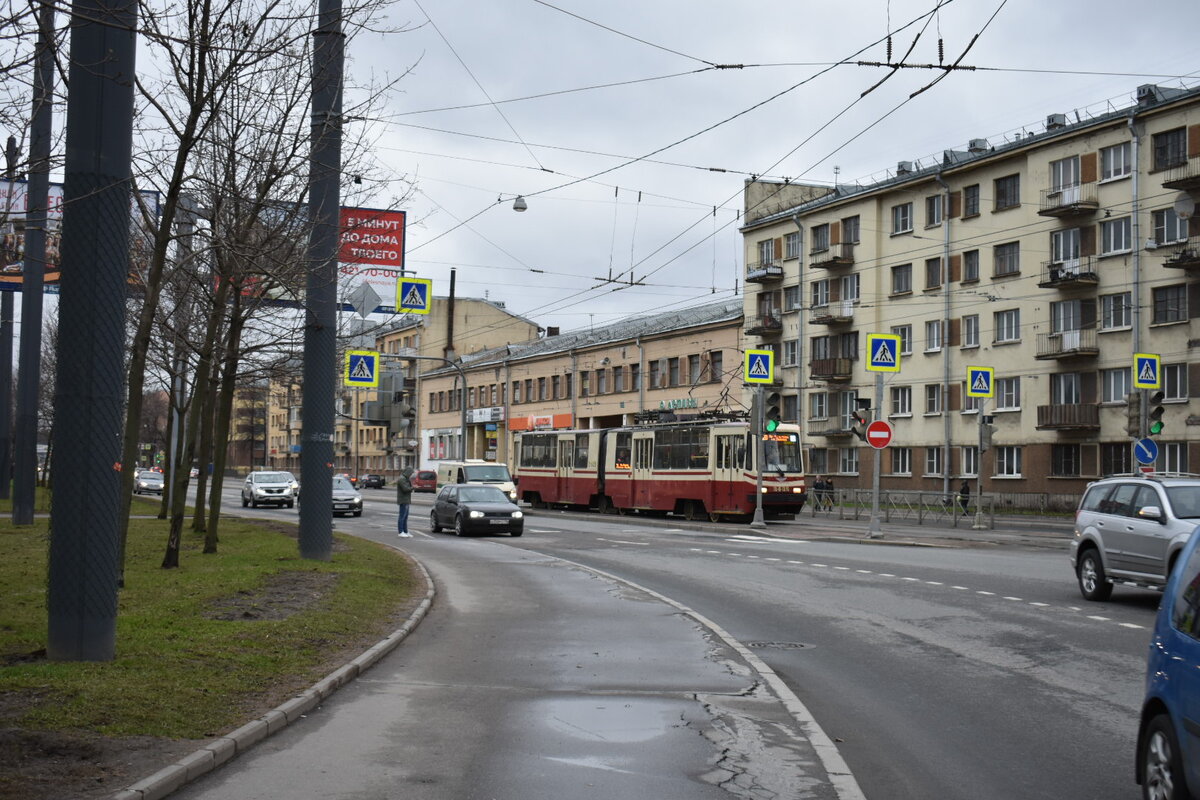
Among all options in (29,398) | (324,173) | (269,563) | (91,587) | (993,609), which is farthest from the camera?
(29,398)

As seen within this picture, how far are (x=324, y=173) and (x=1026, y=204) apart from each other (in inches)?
1543

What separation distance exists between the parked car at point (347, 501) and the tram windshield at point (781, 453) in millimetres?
14429

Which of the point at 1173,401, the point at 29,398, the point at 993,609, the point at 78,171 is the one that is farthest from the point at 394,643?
the point at 1173,401

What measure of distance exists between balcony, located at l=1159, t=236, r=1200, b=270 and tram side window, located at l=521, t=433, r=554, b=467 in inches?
943

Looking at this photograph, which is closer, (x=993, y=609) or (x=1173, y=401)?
(x=993, y=609)

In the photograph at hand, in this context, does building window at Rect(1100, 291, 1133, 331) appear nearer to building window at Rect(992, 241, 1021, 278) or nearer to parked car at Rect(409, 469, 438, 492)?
building window at Rect(992, 241, 1021, 278)

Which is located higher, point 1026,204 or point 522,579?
point 1026,204

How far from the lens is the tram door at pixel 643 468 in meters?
42.8

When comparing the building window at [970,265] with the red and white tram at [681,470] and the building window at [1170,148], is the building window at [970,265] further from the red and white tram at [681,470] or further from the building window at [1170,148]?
the red and white tram at [681,470]

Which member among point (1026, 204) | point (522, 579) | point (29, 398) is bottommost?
point (522, 579)

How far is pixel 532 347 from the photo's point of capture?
84750mm

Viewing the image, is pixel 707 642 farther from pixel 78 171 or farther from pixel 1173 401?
pixel 1173 401

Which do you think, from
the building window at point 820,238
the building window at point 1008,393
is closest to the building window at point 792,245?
the building window at point 820,238

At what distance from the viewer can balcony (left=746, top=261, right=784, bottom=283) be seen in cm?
6288
